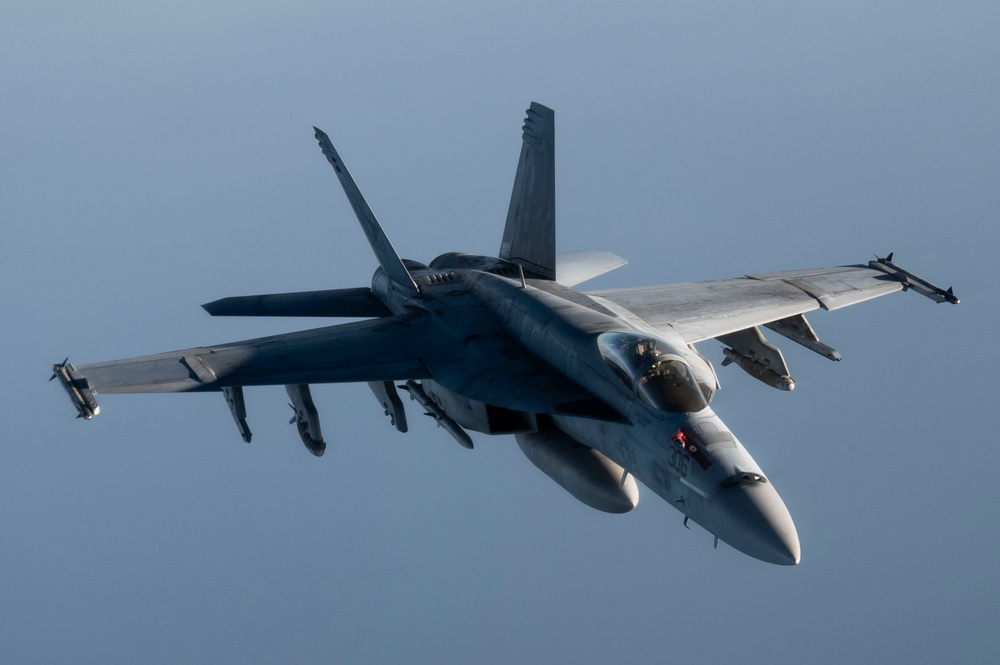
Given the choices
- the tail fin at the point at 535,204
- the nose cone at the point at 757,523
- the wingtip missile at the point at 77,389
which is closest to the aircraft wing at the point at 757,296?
the tail fin at the point at 535,204

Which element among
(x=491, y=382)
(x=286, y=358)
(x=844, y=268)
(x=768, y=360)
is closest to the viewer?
(x=491, y=382)

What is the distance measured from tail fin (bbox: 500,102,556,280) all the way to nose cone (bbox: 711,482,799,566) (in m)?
9.44

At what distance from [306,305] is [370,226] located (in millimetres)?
2035

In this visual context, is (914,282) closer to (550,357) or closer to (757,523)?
(550,357)

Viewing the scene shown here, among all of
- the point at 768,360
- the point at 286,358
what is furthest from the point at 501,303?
the point at 768,360

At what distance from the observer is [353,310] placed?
24.8 m

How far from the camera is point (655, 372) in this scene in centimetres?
1722

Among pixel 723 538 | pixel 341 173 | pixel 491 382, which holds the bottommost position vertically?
pixel 723 538

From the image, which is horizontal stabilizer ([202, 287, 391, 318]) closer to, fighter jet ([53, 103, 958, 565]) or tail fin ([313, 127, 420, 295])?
fighter jet ([53, 103, 958, 565])

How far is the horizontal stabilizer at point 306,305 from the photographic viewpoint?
24203 millimetres

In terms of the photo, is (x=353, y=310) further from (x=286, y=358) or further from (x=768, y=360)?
(x=768, y=360)

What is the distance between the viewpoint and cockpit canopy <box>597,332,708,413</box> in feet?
55.4

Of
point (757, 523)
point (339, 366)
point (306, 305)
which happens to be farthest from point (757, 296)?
point (757, 523)

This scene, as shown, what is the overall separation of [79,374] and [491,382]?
22.9 feet
